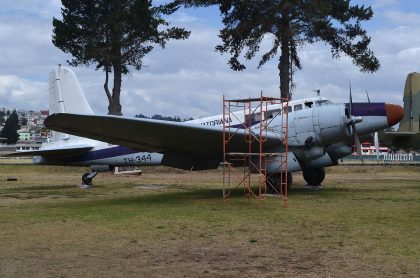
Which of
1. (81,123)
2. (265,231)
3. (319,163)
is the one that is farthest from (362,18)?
(265,231)

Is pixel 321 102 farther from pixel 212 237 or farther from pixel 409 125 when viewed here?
pixel 409 125

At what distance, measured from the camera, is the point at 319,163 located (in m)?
17.2

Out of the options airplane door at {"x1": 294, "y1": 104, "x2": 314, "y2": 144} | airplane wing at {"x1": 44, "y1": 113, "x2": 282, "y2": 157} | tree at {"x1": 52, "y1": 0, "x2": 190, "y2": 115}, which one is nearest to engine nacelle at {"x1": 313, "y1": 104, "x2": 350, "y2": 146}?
airplane door at {"x1": 294, "y1": 104, "x2": 314, "y2": 144}

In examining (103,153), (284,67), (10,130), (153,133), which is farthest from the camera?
(10,130)

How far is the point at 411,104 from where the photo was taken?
27.2 meters

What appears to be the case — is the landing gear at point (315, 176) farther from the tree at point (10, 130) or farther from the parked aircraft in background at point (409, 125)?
the tree at point (10, 130)

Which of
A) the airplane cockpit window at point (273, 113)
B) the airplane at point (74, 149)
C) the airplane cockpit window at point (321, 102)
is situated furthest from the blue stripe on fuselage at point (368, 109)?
the airplane at point (74, 149)

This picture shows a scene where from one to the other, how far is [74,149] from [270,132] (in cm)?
812

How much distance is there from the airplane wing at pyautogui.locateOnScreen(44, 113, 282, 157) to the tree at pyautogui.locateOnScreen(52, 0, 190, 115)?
982 inches

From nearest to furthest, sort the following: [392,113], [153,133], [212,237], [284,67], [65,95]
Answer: [212,237] → [153,133] → [392,113] → [65,95] → [284,67]

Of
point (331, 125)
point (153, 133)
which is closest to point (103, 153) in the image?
point (153, 133)

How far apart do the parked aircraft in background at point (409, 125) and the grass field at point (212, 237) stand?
10844mm

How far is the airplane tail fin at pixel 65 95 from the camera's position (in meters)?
21.0

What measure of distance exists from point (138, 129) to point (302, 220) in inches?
210
